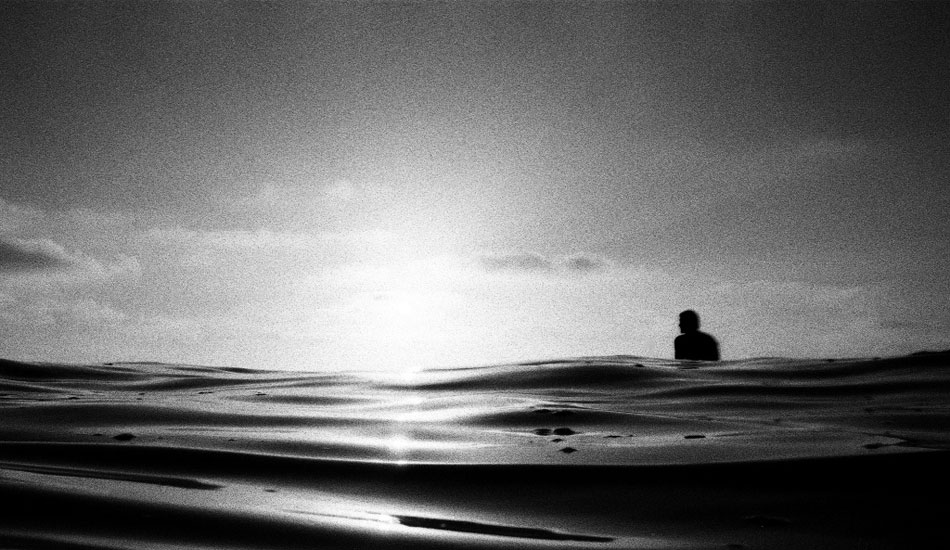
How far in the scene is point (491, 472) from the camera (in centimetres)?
265

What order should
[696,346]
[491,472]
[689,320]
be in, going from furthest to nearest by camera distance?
[689,320]
[696,346]
[491,472]

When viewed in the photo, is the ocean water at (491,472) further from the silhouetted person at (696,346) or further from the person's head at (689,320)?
the person's head at (689,320)

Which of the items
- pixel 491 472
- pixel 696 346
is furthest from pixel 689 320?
pixel 491 472

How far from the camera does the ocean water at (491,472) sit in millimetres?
1882

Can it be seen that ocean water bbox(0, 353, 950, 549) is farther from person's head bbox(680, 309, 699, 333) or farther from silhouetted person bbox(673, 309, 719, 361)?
person's head bbox(680, 309, 699, 333)

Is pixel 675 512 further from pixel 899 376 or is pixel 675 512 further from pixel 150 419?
pixel 899 376

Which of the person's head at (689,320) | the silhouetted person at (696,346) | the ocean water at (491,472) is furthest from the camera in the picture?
the person's head at (689,320)

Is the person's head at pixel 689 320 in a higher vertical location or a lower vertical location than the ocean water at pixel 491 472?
higher

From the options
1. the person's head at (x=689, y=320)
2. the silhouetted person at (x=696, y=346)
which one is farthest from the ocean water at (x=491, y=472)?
the person's head at (x=689, y=320)

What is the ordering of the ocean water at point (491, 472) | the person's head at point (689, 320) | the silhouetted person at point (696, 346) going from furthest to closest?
the person's head at point (689, 320) < the silhouetted person at point (696, 346) < the ocean water at point (491, 472)

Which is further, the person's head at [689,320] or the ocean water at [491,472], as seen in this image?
the person's head at [689,320]

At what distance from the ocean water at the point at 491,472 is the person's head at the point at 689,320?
471cm

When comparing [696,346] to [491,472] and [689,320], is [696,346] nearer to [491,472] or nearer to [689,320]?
[689,320]

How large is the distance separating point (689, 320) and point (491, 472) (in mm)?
8102
